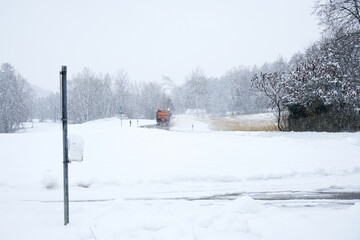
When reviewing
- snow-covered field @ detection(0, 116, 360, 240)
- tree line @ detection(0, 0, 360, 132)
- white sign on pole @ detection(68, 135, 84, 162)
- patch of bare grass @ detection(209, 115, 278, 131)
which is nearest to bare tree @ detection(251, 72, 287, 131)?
tree line @ detection(0, 0, 360, 132)

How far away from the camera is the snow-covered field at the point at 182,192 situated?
11.2 feet

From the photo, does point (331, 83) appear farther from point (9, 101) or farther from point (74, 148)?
point (9, 101)

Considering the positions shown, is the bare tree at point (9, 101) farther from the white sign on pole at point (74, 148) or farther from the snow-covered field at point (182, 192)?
the white sign on pole at point (74, 148)

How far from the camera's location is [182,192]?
5734 mm

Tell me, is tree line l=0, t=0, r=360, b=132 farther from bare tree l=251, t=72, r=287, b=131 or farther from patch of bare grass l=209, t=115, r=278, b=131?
patch of bare grass l=209, t=115, r=278, b=131

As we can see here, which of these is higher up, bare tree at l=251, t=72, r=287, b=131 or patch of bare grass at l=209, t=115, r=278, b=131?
bare tree at l=251, t=72, r=287, b=131

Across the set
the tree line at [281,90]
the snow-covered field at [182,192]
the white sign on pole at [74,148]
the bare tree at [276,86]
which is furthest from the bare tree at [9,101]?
the white sign on pole at [74,148]

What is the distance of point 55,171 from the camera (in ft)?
24.0

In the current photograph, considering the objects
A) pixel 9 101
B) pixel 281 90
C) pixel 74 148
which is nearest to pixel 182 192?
pixel 74 148

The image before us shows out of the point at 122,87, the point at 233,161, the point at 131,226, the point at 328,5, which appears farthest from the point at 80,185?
the point at 122,87

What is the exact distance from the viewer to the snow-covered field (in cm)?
341

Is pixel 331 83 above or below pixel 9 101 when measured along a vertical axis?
below

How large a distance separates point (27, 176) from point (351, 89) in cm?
2234

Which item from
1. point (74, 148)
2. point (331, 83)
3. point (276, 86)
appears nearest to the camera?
point (74, 148)
